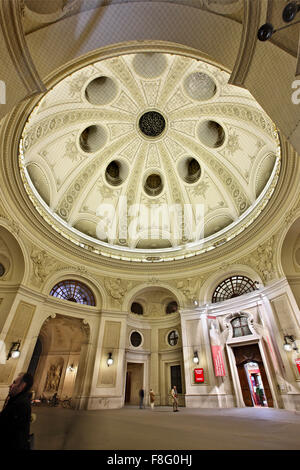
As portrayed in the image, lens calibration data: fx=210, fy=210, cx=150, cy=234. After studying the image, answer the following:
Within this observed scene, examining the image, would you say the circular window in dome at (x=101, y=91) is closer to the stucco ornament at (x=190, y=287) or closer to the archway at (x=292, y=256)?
the stucco ornament at (x=190, y=287)

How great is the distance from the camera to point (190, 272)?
15.9m

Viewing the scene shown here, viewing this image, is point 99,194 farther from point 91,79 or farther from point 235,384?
point 235,384

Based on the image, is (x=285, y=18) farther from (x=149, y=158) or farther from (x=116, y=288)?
(x=149, y=158)

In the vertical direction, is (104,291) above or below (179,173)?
below

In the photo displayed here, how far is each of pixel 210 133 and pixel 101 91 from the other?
28.4ft

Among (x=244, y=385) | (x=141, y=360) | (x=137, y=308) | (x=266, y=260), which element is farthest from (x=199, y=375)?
(x=266, y=260)

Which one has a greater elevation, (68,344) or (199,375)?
(68,344)

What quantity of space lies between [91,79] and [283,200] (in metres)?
13.7

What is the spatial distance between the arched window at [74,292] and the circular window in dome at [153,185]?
979cm

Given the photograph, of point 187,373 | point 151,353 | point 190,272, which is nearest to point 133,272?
point 190,272

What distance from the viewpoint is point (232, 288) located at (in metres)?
14.5

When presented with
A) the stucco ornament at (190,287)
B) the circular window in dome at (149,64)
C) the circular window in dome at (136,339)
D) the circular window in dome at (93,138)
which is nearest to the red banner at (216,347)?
the stucco ornament at (190,287)

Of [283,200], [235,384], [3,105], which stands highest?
[283,200]

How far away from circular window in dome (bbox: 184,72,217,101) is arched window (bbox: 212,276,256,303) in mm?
12571
